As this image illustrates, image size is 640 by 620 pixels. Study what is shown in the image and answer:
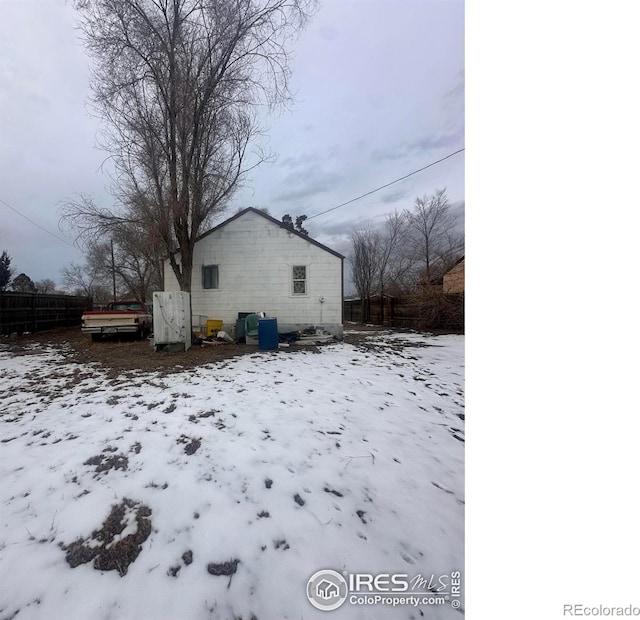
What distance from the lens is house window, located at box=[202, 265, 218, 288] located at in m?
9.50

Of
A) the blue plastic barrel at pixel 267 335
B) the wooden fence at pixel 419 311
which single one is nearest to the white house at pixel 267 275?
the blue plastic barrel at pixel 267 335

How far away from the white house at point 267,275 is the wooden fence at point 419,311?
5.61 m

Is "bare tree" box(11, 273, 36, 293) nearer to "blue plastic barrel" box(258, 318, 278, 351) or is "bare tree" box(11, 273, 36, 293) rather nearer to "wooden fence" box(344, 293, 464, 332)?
"blue plastic barrel" box(258, 318, 278, 351)

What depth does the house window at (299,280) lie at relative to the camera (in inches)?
372

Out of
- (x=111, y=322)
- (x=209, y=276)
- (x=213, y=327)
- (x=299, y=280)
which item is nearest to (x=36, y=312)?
(x=111, y=322)

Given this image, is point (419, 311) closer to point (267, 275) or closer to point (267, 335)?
point (267, 275)

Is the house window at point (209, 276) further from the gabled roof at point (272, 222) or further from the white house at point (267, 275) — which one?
the gabled roof at point (272, 222)

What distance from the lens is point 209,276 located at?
9.52 m

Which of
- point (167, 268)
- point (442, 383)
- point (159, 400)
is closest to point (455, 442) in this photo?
point (442, 383)

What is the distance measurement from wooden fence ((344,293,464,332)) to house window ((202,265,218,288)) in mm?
9461

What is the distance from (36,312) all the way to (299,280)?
36.1ft

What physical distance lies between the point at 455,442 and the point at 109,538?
2.70 m
